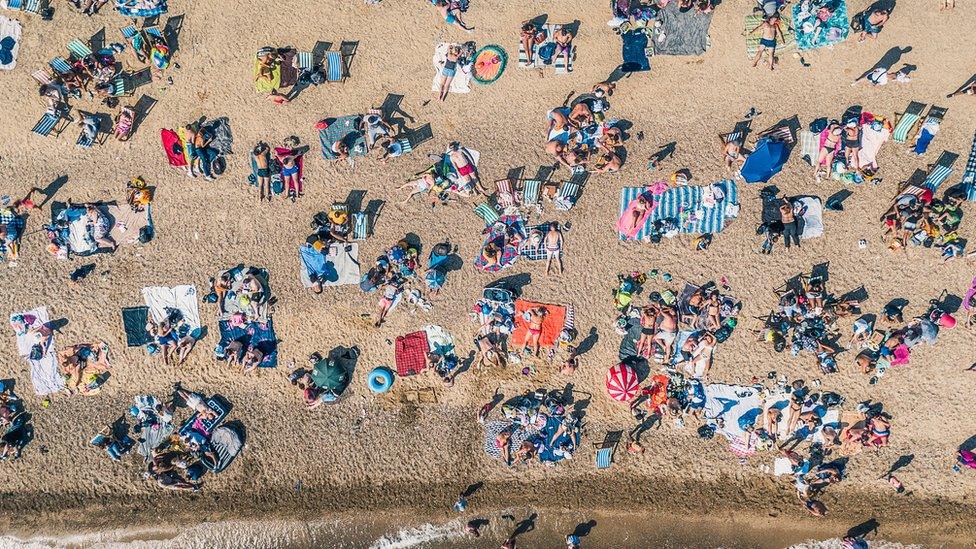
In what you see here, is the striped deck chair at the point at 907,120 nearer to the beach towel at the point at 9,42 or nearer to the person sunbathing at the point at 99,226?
the person sunbathing at the point at 99,226

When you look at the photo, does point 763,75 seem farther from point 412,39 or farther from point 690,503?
point 690,503

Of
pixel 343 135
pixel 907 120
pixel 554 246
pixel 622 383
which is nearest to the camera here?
pixel 907 120

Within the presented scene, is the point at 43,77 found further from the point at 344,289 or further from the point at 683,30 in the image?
the point at 683,30

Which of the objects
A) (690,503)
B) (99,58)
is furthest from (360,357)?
(99,58)

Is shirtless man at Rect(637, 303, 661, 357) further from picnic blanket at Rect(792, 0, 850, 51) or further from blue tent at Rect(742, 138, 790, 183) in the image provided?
picnic blanket at Rect(792, 0, 850, 51)

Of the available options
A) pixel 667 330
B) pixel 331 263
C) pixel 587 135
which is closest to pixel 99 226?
pixel 331 263

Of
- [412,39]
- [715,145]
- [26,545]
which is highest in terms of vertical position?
[412,39]

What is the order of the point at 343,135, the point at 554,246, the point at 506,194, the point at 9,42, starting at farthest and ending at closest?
the point at 9,42, the point at 343,135, the point at 506,194, the point at 554,246
